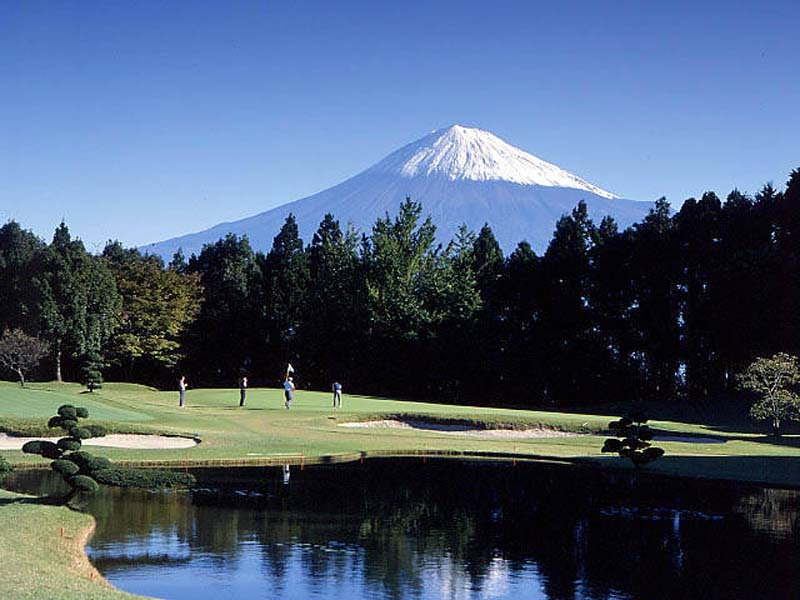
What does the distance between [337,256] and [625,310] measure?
942 inches

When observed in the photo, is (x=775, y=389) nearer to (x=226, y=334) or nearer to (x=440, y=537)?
(x=440, y=537)

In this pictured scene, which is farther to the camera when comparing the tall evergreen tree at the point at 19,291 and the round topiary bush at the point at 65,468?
the tall evergreen tree at the point at 19,291

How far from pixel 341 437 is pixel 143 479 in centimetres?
1488

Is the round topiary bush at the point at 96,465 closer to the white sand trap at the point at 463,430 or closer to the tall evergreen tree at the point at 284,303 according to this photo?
the white sand trap at the point at 463,430

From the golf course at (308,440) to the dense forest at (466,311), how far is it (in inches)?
641

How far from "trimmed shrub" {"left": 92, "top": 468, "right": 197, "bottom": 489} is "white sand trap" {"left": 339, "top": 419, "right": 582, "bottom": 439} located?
63.9 ft

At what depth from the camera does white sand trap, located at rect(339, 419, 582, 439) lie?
150ft

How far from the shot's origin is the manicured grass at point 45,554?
48.0 feet

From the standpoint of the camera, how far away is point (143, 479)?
87.8 feet

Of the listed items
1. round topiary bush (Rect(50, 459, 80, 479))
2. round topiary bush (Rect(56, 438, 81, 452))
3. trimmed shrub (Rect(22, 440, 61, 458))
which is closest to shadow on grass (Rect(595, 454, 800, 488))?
round topiary bush (Rect(56, 438, 81, 452))

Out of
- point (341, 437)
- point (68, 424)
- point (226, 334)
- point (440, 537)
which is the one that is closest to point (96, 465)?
point (68, 424)

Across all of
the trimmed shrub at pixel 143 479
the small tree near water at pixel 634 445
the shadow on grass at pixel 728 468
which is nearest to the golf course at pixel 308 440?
the shadow on grass at pixel 728 468

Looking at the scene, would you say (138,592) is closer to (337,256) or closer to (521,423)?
(521,423)

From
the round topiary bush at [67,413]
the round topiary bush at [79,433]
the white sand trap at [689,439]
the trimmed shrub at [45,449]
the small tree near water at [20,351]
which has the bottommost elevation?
the white sand trap at [689,439]
